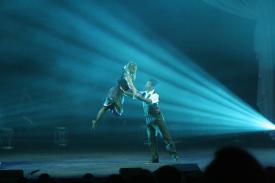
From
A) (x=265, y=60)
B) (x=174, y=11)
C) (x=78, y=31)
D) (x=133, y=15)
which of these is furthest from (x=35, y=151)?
(x=265, y=60)

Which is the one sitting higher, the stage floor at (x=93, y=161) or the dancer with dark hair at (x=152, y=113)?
the dancer with dark hair at (x=152, y=113)

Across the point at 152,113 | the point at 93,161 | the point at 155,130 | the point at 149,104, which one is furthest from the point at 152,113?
the point at 93,161

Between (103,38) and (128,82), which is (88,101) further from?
(128,82)

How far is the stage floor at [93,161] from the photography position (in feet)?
25.3

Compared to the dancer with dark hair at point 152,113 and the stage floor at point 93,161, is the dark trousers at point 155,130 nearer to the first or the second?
the dancer with dark hair at point 152,113

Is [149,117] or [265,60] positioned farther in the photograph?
[265,60]

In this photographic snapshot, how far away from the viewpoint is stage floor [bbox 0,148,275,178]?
7703mm

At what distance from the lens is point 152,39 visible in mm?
13117

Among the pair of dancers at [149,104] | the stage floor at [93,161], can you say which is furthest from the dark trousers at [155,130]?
the stage floor at [93,161]

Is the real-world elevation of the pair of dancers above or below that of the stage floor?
above

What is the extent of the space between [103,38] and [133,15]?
3.30 feet

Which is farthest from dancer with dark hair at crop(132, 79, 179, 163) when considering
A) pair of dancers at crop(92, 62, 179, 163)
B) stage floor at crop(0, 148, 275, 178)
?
stage floor at crop(0, 148, 275, 178)

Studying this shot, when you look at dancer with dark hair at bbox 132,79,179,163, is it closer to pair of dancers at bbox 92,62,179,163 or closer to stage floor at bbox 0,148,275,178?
pair of dancers at bbox 92,62,179,163

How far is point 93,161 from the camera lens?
920 centimetres
